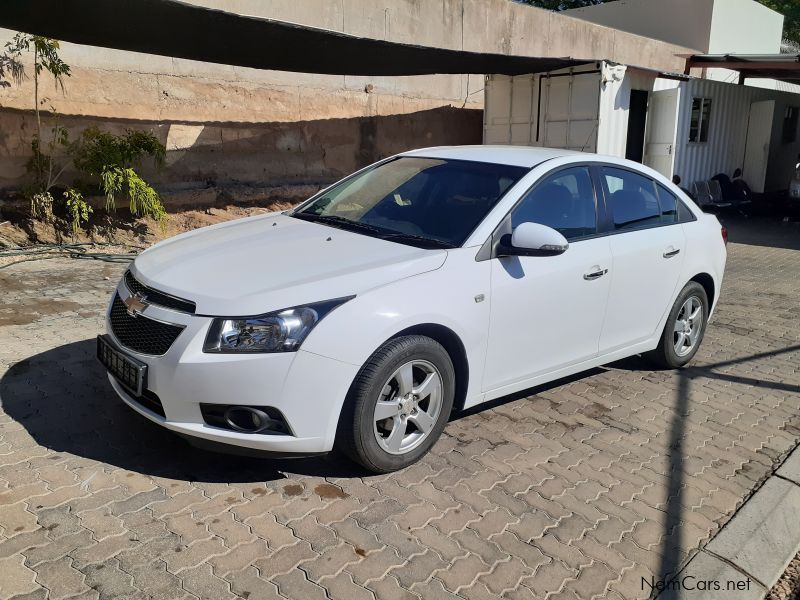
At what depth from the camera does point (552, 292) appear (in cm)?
409

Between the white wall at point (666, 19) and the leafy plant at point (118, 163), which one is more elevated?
the white wall at point (666, 19)

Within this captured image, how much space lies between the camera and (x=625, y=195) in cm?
480

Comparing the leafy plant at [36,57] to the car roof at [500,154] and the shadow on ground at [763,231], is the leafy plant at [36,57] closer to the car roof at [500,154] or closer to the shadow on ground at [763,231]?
the car roof at [500,154]

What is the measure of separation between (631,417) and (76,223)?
6.35m

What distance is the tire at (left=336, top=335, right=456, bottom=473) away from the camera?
331cm

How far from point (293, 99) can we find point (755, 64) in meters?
9.91

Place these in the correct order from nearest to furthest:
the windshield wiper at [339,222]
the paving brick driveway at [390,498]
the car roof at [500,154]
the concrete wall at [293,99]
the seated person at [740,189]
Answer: the paving brick driveway at [390,498] < the windshield wiper at [339,222] < the car roof at [500,154] < the concrete wall at [293,99] < the seated person at [740,189]

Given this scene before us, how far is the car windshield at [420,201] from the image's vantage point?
156 inches

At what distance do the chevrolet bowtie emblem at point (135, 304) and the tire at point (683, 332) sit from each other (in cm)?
378

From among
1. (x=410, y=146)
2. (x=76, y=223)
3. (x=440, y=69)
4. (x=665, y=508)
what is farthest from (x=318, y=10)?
(x=665, y=508)

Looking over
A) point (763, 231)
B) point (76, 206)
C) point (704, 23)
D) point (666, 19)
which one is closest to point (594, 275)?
point (76, 206)

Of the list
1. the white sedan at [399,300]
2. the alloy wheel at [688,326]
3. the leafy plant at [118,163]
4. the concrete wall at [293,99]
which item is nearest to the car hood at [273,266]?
the white sedan at [399,300]

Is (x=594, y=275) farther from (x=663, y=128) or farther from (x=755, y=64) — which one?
(x=755, y=64)

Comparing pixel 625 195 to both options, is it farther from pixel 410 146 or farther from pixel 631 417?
pixel 410 146
